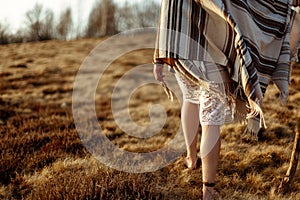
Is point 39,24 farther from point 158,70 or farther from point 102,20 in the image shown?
point 158,70

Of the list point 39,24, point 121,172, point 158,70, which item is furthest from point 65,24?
point 158,70

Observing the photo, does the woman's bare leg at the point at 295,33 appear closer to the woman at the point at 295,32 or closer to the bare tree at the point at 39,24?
the woman at the point at 295,32

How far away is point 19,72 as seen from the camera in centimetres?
1452

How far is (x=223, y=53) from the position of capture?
8.89 feet

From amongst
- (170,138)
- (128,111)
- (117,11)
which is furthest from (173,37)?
(117,11)

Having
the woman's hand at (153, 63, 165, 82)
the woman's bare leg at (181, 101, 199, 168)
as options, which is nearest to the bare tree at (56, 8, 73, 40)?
the woman's bare leg at (181, 101, 199, 168)

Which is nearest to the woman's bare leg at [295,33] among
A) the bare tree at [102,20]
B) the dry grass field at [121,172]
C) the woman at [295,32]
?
the woman at [295,32]

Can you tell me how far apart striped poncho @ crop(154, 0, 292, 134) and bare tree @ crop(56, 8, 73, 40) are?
40826 millimetres

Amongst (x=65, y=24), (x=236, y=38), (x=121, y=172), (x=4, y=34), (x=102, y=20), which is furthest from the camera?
(x=65, y=24)

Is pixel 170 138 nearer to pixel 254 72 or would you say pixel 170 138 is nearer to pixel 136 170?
pixel 136 170

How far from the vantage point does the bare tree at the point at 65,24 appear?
42312 millimetres

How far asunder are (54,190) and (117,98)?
7.86 meters

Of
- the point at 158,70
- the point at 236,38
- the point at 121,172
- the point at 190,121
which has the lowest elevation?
the point at 121,172

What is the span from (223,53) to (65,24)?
43216 mm
